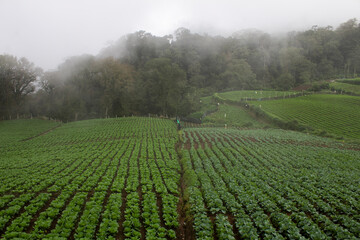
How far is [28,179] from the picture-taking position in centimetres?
1630

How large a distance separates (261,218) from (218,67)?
104660mm

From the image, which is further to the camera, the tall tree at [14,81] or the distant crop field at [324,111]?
the tall tree at [14,81]

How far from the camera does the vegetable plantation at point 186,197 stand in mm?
10086

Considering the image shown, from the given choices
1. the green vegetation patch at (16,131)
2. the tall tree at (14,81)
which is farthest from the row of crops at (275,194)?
the tall tree at (14,81)

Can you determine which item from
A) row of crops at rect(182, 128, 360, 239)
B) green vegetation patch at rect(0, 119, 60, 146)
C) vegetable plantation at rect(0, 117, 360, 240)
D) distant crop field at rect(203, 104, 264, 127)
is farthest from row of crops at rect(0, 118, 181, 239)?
distant crop field at rect(203, 104, 264, 127)

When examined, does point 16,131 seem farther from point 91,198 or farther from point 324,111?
point 324,111

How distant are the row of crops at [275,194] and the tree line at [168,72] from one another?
5115 centimetres

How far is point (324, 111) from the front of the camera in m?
51.9

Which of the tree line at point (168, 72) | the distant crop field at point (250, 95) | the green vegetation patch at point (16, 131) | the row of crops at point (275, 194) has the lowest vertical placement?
the row of crops at point (275, 194)

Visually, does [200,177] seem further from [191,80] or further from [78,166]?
[191,80]

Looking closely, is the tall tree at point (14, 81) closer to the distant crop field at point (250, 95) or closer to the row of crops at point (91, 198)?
the row of crops at point (91, 198)

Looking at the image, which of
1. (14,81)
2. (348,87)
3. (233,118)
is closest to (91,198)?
(233,118)

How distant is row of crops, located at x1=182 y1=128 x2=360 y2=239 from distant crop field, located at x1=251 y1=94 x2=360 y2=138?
21793 millimetres

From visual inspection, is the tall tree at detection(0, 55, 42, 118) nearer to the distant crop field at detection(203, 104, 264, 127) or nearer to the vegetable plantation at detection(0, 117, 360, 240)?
the vegetable plantation at detection(0, 117, 360, 240)
